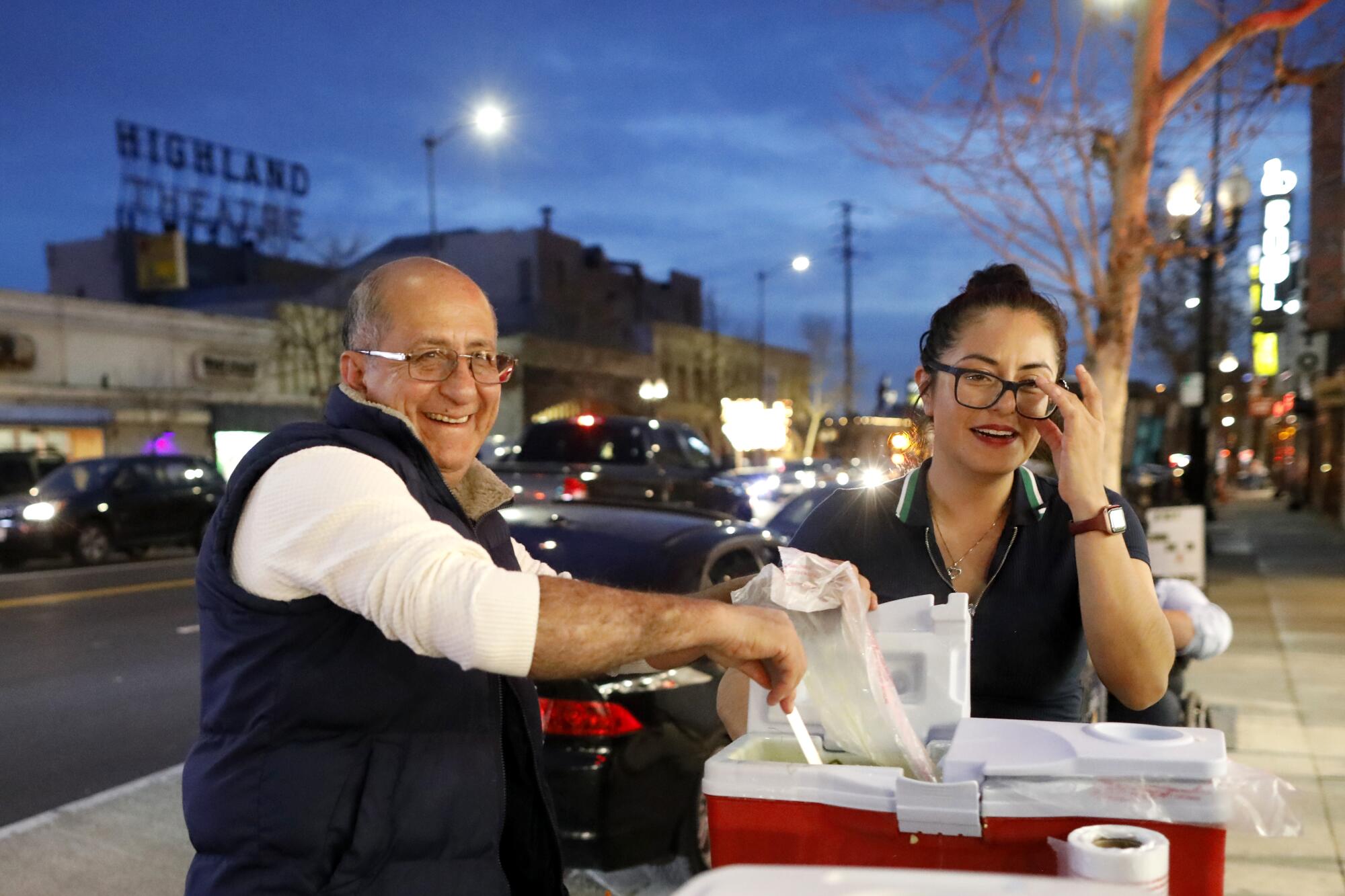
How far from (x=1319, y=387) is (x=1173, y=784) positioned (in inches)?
1119

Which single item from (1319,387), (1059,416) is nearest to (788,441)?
(1319,387)

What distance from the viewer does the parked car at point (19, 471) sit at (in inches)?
1027

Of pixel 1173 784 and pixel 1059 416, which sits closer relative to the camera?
pixel 1173 784

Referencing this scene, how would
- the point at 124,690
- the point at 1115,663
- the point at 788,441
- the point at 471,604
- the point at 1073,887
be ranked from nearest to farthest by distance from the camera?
the point at 1073,887, the point at 471,604, the point at 1115,663, the point at 124,690, the point at 788,441

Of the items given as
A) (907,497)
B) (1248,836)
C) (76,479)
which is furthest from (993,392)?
(76,479)

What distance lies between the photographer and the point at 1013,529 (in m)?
2.76

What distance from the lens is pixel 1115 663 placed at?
2.53 m

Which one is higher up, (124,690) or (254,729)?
(254,729)

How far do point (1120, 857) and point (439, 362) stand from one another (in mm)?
1511

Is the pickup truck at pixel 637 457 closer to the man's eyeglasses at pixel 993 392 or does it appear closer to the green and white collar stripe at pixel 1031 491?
the green and white collar stripe at pixel 1031 491

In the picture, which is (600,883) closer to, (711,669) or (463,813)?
(711,669)

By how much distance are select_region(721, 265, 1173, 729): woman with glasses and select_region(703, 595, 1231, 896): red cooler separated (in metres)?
0.51

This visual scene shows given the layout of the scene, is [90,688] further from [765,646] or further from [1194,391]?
[1194,391]

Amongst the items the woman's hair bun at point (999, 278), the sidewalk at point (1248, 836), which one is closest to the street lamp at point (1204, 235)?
the sidewalk at point (1248, 836)
